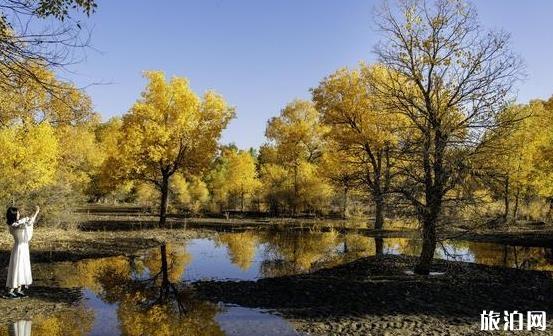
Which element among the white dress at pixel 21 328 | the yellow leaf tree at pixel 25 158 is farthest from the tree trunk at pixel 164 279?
the yellow leaf tree at pixel 25 158

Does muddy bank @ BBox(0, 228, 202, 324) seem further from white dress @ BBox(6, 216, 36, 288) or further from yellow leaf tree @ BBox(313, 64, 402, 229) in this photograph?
yellow leaf tree @ BBox(313, 64, 402, 229)

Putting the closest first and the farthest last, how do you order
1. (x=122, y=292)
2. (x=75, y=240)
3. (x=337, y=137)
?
(x=122, y=292)
(x=75, y=240)
(x=337, y=137)

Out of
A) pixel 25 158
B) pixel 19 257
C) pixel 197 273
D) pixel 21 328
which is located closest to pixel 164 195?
pixel 25 158

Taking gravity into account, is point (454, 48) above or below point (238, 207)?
above

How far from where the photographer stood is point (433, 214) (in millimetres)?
15273

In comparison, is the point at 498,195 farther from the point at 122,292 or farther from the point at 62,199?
the point at 62,199

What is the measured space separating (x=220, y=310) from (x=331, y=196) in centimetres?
3804

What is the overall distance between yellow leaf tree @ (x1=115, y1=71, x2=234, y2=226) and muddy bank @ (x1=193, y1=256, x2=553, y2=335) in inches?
611

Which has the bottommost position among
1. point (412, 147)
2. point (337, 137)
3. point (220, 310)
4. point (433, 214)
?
point (220, 310)

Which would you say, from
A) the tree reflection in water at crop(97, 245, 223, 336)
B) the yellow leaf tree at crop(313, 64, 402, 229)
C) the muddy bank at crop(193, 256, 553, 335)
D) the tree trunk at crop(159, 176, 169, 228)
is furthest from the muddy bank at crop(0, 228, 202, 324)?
the yellow leaf tree at crop(313, 64, 402, 229)

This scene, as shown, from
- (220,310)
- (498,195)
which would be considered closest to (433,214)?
(498,195)

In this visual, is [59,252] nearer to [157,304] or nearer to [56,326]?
[157,304]

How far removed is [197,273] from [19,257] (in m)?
6.41

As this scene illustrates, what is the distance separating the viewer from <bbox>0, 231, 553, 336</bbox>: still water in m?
10.6
